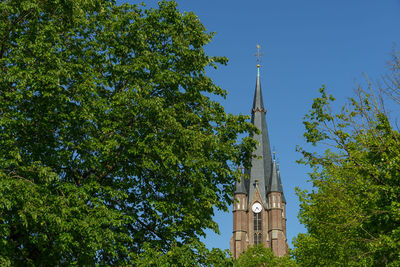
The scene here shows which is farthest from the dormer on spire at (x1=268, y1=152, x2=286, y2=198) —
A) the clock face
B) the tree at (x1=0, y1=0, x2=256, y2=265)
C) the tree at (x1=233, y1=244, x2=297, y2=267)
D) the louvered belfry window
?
the tree at (x1=0, y1=0, x2=256, y2=265)

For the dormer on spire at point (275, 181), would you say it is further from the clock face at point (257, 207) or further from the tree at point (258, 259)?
the tree at point (258, 259)

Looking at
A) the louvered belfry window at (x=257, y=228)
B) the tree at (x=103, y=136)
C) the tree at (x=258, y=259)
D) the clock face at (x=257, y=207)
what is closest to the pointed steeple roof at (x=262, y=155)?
the clock face at (x=257, y=207)

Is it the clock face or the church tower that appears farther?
the clock face

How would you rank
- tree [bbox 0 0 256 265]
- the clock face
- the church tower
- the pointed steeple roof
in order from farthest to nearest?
the pointed steeple roof, the clock face, the church tower, tree [bbox 0 0 256 265]

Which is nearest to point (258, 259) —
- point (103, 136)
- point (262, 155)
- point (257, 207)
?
point (257, 207)

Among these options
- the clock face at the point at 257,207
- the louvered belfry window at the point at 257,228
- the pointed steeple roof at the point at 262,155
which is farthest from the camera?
the pointed steeple roof at the point at 262,155

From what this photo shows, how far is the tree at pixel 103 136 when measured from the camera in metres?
12.7

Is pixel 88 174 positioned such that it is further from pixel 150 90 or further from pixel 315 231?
pixel 315 231

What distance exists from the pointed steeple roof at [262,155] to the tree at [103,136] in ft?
200

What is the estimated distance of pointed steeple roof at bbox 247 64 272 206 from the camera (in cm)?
8081

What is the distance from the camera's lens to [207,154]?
1580 cm

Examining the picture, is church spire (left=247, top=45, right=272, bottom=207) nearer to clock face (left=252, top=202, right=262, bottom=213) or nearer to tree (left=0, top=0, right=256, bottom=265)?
clock face (left=252, top=202, right=262, bottom=213)

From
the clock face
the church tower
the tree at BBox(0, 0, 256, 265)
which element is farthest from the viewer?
the clock face

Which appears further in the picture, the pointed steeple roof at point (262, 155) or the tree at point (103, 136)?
the pointed steeple roof at point (262, 155)
